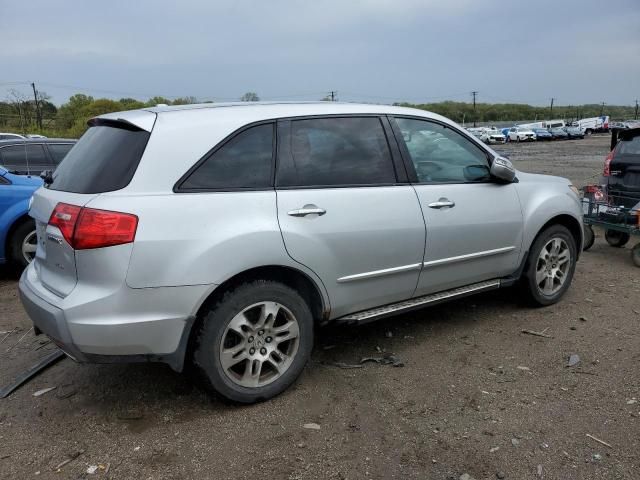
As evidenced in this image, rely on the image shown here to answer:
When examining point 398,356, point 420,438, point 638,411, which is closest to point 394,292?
point 398,356

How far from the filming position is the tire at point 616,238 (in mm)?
7312

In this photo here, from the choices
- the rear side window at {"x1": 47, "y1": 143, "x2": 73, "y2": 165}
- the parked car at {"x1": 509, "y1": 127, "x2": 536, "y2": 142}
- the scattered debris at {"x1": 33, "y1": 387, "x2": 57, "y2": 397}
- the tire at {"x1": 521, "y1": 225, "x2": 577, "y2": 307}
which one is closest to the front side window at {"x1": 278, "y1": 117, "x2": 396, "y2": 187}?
the tire at {"x1": 521, "y1": 225, "x2": 577, "y2": 307}

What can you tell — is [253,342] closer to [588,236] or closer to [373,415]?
[373,415]

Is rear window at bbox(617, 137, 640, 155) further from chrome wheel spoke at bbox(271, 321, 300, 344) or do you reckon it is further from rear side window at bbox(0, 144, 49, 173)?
rear side window at bbox(0, 144, 49, 173)

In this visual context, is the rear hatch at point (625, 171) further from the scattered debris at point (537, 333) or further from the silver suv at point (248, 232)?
the silver suv at point (248, 232)

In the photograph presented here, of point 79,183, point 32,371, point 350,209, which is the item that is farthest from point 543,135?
point 79,183

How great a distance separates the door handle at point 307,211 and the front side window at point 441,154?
3.06 ft

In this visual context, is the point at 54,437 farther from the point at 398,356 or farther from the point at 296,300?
the point at 398,356

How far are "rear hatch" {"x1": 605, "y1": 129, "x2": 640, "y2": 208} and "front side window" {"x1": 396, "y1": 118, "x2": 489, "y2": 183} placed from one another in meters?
3.47

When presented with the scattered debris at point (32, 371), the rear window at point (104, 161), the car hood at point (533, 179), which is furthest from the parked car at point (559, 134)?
the rear window at point (104, 161)

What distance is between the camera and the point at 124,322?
2.77 meters

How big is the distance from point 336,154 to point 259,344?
1.30m

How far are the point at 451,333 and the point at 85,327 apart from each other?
277 cm

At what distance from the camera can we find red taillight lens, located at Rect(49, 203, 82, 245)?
2.83 m
